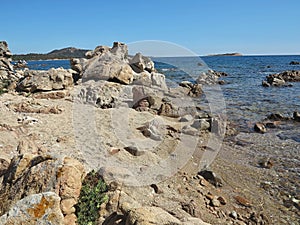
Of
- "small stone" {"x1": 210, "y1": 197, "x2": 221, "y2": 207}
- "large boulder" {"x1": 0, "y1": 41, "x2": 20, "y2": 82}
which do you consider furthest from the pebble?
"large boulder" {"x1": 0, "y1": 41, "x2": 20, "y2": 82}

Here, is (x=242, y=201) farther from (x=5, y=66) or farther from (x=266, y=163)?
(x=5, y=66)

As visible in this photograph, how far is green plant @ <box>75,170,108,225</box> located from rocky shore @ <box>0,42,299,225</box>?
0.06 feet

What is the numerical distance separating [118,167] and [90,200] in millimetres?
1489

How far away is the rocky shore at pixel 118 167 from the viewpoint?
4587 mm

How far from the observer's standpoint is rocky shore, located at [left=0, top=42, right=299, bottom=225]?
15.0 ft

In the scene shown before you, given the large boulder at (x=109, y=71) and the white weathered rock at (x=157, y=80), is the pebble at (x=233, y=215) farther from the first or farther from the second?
the white weathered rock at (x=157, y=80)

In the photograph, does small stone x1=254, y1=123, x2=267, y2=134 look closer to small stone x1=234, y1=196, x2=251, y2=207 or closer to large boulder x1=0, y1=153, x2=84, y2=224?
small stone x1=234, y1=196, x2=251, y2=207

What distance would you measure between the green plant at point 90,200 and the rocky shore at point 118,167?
18 millimetres

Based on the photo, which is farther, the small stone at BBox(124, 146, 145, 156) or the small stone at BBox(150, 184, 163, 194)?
the small stone at BBox(124, 146, 145, 156)

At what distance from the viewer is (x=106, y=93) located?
13250mm

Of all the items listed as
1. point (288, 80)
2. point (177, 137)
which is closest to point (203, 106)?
point (177, 137)

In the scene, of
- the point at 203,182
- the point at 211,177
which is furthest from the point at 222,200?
the point at 211,177

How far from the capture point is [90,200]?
15.6ft

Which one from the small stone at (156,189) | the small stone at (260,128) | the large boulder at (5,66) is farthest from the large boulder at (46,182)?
the large boulder at (5,66)
